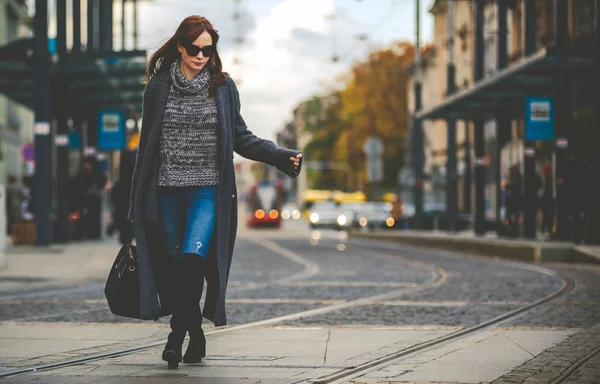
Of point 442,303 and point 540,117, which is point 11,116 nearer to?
point 540,117

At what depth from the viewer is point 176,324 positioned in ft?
24.9

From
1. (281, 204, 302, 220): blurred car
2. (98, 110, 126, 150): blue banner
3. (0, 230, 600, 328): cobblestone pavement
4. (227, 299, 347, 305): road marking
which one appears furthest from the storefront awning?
(281, 204, 302, 220): blurred car

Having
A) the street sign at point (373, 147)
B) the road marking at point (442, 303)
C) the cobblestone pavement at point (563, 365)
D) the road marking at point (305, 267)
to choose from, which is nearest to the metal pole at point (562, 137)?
the road marking at point (305, 267)

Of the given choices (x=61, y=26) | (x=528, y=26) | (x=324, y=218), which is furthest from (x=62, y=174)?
(x=324, y=218)

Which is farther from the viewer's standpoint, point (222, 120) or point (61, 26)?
point (61, 26)

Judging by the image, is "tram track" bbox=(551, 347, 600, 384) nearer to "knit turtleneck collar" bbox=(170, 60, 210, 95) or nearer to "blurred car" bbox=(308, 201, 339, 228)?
"knit turtleneck collar" bbox=(170, 60, 210, 95)

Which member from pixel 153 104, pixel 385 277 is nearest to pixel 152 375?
pixel 153 104

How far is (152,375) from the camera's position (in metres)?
7.40

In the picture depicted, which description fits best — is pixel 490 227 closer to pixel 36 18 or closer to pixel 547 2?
pixel 547 2

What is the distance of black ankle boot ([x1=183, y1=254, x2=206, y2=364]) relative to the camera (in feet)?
24.5

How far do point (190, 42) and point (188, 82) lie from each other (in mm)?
214

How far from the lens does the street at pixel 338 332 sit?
7574mm

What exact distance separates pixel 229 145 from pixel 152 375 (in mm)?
1270

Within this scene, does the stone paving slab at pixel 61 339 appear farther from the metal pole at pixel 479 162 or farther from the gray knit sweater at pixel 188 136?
the metal pole at pixel 479 162
